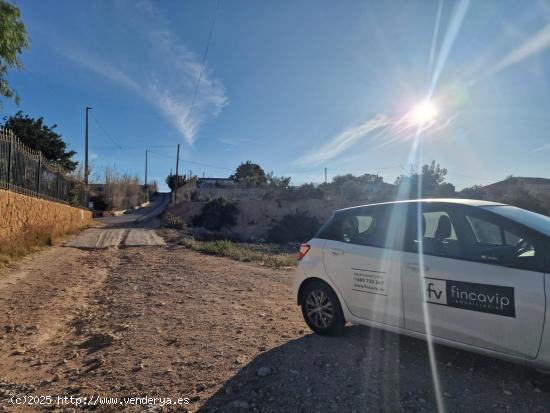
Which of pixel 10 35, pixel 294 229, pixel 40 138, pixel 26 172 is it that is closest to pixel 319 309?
pixel 10 35

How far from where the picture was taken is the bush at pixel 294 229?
984 inches

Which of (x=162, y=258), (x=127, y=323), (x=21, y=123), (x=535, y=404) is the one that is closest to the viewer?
(x=535, y=404)

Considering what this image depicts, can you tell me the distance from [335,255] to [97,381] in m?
2.76

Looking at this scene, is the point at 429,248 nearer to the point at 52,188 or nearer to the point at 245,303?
the point at 245,303

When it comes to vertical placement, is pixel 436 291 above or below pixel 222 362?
above

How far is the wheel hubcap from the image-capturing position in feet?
14.3

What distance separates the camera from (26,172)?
12422 mm

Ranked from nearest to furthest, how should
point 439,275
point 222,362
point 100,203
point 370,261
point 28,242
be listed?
point 439,275 < point 222,362 < point 370,261 < point 28,242 < point 100,203

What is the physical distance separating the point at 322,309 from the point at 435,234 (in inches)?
61.4

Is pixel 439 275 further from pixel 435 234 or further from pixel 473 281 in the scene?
pixel 435 234

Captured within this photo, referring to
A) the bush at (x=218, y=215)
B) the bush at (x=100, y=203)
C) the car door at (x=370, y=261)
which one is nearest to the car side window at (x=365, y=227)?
the car door at (x=370, y=261)

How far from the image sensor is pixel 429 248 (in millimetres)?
3689

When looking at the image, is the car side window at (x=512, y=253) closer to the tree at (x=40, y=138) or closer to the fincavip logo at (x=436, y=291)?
the fincavip logo at (x=436, y=291)

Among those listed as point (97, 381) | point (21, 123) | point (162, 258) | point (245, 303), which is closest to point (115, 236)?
point (162, 258)
